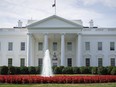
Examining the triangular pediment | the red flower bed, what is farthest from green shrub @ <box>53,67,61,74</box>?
the red flower bed

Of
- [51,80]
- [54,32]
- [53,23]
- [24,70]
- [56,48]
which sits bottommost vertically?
[24,70]

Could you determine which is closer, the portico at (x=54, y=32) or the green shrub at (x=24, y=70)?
the green shrub at (x=24, y=70)

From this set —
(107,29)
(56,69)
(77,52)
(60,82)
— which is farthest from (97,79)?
(107,29)

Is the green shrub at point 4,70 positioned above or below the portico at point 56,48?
below

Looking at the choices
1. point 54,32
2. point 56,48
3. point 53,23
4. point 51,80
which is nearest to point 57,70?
point 54,32

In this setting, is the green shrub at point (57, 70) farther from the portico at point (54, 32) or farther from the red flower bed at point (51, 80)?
the red flower bed at point (51, 80)

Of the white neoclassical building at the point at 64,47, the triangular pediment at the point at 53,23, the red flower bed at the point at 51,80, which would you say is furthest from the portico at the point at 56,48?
the red flower bed at the point at 51,80

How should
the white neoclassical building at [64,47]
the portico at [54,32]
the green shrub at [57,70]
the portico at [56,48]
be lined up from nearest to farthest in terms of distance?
1. the green shrub at [57,70]
2. the portico at [54,32]
3. the portico at [56,48]
4. the white neoclassical building at [64,47]

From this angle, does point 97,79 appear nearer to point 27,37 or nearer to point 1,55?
point 27,37

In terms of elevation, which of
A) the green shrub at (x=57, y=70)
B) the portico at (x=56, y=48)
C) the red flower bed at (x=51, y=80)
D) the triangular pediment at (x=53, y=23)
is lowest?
the green shrub at (x=57, y=70)

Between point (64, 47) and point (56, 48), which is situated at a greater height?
point (64, 47)

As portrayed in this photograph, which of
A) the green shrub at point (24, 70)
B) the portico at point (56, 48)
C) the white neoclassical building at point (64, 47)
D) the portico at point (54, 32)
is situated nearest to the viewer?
the green shrub at point (24, 70)

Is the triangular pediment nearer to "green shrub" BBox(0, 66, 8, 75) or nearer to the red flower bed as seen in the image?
"green shrub" BBox(0, 66, 8, 75)

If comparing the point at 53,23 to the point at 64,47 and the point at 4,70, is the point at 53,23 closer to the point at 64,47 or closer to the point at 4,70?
the point at 64,47
